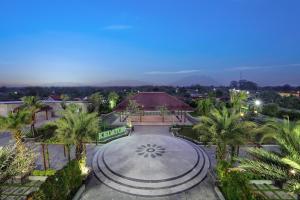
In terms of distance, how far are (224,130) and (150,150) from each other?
27.1 ft

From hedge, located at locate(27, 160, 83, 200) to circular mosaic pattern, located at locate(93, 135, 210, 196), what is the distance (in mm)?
2601

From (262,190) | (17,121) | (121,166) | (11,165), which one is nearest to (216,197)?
(262,190)

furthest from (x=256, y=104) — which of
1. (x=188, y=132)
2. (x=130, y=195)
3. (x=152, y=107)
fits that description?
(x=130, y=195)

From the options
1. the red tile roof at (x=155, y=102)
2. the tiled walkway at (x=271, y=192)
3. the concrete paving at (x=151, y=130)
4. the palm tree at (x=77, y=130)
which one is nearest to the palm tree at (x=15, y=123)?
the palm tree at (x=77, y=130)

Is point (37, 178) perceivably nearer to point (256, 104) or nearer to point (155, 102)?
point (155, 102)

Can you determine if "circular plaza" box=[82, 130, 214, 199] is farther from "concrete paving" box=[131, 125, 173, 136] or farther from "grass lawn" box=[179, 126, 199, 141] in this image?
"concrete paving" box=[131, 125, 173, 136]

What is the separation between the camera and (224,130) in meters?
16.0

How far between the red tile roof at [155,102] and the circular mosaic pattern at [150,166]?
13.2 m

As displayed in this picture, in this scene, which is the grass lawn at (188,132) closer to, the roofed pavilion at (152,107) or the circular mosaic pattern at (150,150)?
the roofed pavilion at (152,107)

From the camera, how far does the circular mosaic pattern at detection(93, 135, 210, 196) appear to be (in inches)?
612

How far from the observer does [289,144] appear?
9898mm

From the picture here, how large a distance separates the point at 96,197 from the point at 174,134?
16.3 metres

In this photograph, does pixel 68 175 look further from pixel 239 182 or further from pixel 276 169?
pixel 276 169

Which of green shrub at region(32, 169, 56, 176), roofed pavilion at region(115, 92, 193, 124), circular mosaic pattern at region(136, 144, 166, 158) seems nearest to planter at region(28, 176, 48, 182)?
green shrub at region(32, 169, 56, 176)
